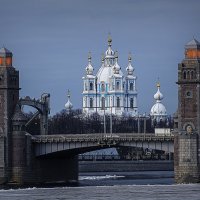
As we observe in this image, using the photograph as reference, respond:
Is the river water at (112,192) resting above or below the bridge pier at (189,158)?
below

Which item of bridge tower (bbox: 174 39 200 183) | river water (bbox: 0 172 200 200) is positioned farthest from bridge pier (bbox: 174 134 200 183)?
river water (bbox: 0 172 200 200)

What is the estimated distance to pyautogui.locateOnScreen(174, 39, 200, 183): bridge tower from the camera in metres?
194

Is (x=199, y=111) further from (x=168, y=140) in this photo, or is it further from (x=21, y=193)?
(x=21, y=193)

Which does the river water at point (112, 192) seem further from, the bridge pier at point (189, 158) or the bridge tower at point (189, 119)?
the bridge tower at point (189, 119)

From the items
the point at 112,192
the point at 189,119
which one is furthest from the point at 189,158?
the point at 112,192

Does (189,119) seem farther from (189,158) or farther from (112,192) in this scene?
(112,192)

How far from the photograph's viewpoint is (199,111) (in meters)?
194

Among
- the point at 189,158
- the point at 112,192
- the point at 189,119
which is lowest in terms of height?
the point at 112,192

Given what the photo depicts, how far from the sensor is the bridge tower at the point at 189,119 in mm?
193750

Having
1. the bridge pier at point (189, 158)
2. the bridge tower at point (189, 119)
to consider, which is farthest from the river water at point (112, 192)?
the bridge tower at point (189, 119)

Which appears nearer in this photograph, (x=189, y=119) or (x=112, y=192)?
(x=112, y=192)

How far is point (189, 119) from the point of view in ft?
638

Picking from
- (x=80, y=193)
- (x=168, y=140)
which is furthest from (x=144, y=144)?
(x=80, y=193)

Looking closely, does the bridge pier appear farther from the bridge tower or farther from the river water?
the river water
